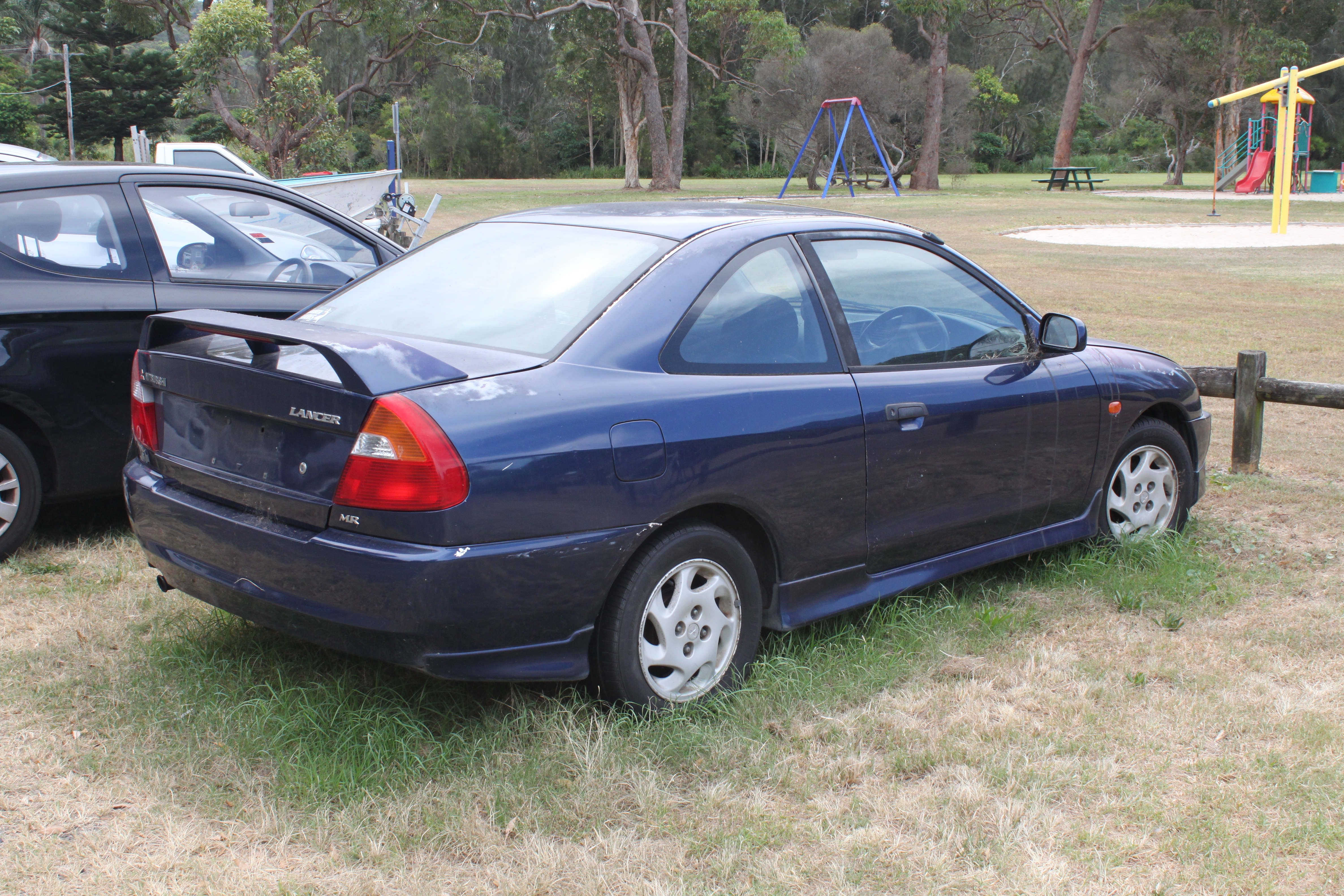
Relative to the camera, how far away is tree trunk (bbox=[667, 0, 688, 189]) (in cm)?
4281

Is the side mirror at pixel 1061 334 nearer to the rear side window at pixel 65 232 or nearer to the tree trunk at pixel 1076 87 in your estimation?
the rear side window at pixel 65 232

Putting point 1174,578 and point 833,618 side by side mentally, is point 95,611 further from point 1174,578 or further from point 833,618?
point 1174,578

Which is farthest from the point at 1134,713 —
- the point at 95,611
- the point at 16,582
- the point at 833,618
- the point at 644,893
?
the point at 16,582

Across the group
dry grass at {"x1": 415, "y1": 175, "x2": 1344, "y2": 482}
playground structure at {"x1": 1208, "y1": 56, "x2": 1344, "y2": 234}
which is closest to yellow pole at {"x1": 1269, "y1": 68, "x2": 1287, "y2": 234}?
playground structure at {"x1": 1208, "y1": 56, "x2": 1344, "y2": 234}

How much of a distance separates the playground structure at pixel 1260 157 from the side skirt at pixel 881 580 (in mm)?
34752

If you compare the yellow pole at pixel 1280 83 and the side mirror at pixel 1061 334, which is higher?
the yellow pole at pixel 1280 83

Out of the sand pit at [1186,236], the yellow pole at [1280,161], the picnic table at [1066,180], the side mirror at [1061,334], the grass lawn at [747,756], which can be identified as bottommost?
the grass lawn at [747,756]

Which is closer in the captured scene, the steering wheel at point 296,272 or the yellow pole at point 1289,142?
the steering wheel at point 296,272

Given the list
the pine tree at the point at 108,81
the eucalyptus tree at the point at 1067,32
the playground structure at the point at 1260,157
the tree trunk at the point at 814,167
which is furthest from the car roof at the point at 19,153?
the pine tree at the point at 108,81

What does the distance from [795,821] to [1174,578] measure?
2493 millimetres

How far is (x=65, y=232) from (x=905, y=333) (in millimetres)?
3437

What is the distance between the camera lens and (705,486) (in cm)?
335

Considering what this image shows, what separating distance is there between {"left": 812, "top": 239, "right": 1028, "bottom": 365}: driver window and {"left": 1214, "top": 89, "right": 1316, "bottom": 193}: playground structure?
3474 cm

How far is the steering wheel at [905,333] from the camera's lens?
404 cm
